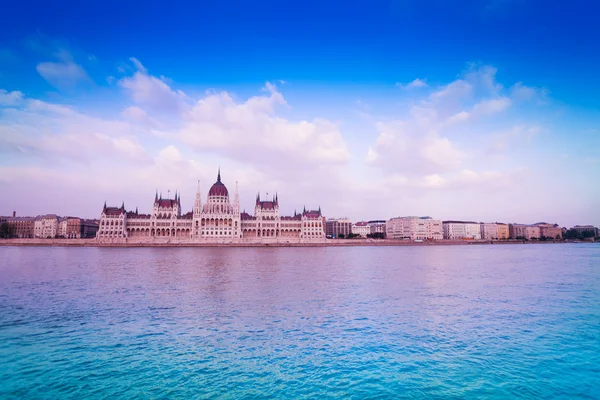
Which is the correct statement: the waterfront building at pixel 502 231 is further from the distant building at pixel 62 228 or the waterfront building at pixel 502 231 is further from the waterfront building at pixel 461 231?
the distant building at pixel 62 228

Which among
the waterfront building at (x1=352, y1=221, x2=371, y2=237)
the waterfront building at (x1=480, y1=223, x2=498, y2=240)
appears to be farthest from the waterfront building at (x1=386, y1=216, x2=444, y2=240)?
the waterfront building at (x1=480, y1=223, x2=498, y2=240)

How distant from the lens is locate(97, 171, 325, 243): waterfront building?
12562 centimetres

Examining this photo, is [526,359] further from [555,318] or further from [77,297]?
[77,297]

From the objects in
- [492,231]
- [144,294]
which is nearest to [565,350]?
[144,294]

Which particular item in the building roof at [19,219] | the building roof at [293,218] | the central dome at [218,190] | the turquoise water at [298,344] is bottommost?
the turquoise water at [298,344]

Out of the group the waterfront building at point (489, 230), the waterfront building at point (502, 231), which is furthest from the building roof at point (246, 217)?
the waterfront building at point (502, 231)

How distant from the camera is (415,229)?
162250 mm

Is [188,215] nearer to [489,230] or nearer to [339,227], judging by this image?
[339,227]

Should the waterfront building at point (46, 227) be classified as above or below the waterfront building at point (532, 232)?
above

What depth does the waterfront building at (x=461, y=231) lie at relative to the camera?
18100cm

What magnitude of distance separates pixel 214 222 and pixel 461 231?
115 meters

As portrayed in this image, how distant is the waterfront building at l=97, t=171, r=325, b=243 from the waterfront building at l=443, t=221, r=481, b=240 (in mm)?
73039

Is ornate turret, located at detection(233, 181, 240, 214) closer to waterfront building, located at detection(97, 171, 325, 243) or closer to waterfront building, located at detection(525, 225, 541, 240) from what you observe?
waterfront building, located at detection(97, 171, 325, 243)

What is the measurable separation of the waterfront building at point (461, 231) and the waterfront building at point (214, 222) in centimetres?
7304
